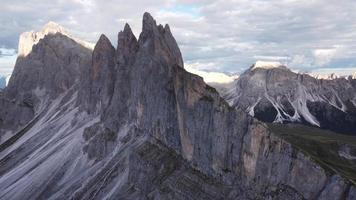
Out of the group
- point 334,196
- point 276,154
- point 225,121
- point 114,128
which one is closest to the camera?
point 334,196

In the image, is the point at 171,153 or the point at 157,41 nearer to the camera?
the point at 171,153

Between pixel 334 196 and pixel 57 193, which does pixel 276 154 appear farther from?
pixel 57 193

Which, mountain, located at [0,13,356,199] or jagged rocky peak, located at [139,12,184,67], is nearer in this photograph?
mountain, located at [0,13,356,199]

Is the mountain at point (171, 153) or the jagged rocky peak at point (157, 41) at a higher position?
the jagged rocky peak at point (157, 41)

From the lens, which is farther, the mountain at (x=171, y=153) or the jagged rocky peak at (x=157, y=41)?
the jagged rocky peak at (x=157, y=41)

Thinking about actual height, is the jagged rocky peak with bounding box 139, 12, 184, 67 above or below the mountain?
above

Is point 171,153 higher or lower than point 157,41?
lower

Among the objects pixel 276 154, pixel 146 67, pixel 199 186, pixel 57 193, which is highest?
pixel 146 67

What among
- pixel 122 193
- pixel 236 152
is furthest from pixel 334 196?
pixel 122 193

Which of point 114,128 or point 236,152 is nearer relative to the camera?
point 236,152

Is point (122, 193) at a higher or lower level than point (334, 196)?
lower

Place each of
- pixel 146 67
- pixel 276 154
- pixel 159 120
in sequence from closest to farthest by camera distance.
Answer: pixel 276 154
pixel 159 120
pixel 146 67
